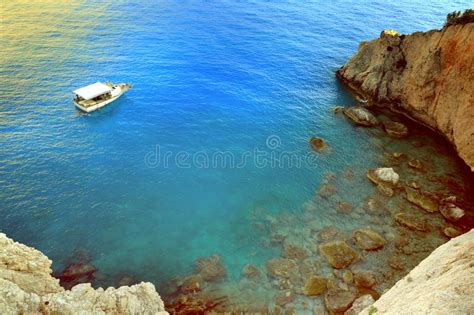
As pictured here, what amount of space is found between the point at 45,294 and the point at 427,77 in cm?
5519

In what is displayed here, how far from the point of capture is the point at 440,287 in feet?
60.2

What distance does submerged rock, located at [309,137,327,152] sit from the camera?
4900 centimetres

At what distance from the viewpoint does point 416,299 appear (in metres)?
18.9

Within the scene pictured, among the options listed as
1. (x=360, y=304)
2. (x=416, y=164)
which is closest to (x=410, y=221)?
(x=416, y=164)

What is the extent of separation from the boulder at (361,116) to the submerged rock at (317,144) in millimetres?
8489

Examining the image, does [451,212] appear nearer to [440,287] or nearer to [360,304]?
[360,304]

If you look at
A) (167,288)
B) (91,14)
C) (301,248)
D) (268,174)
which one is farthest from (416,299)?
(91,14)

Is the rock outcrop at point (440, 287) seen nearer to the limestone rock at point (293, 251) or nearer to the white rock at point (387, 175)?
the limestone rock at point (293, 251)

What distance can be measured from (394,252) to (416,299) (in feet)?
54.3

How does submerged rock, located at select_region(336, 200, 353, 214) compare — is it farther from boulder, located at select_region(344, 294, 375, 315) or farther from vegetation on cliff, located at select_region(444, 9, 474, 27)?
vegetation on cliff, located at select_region(444, 9, 474, 27)

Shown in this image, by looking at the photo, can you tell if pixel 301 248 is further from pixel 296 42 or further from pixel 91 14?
pixel 91 14

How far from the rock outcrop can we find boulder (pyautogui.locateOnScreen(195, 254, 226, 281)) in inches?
586

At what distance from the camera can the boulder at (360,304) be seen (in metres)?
27.7

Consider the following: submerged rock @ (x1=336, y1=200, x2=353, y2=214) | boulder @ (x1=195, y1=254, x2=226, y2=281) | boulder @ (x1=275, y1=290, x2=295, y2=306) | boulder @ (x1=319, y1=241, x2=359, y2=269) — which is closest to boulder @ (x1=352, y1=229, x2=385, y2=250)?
boulder @ (x1=319, y1=241, x2=359, y2=269)
